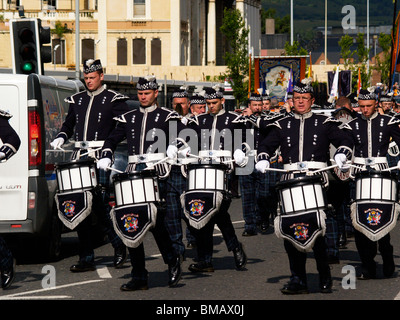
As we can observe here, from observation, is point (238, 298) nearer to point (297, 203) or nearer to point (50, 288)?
point (297, 203)

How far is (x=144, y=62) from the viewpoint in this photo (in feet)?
297

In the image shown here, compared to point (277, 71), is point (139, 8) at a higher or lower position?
higher

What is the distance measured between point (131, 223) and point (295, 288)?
5.12 feet

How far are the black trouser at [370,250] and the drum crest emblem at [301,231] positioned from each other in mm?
1352

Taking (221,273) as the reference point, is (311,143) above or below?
above

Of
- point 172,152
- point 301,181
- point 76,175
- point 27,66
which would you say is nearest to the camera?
point 301,181

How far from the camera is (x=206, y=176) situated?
10.5 meters

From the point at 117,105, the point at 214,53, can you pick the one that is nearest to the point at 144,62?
the point at 214,53

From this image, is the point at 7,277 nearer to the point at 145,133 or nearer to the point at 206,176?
the point at 145,133

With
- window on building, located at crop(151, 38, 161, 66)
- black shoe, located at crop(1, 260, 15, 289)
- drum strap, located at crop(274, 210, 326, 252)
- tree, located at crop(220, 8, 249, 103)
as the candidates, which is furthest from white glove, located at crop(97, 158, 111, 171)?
window on building, located at crop(151, 38, 161, 66)

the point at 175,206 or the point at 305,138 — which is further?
the point at 175,206

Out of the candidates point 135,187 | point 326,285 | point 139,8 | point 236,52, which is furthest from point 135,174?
point 139,8

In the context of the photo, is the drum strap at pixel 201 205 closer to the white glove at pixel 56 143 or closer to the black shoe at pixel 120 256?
the black shoe at pixel 120 256
